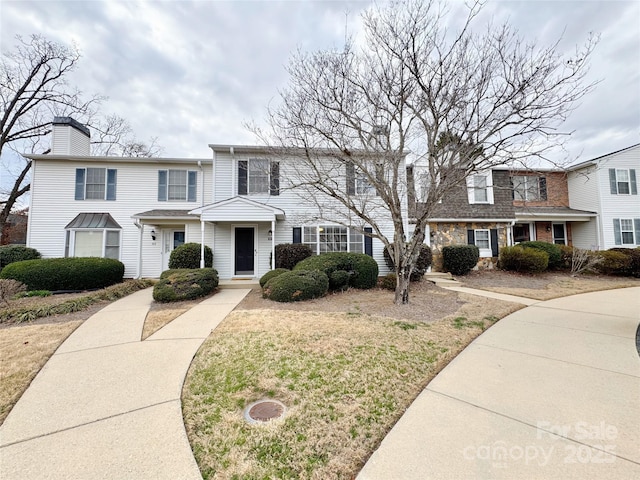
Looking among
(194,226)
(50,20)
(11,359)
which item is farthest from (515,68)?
(50,20)

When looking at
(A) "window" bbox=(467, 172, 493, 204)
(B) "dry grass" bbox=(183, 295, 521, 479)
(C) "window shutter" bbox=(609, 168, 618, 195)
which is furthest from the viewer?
(C) "window shutter" bbox=(609, 168, 618, 195)

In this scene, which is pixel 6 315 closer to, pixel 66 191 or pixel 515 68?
pixel 66 191

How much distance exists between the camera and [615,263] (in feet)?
37.1

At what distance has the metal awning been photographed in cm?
1139

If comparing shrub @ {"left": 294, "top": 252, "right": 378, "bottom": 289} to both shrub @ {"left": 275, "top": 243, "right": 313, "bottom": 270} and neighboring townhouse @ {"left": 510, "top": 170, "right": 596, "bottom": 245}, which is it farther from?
neighboring townhouse @ {"left": 510, "top": 170, "right": 596, "bottom": 245}

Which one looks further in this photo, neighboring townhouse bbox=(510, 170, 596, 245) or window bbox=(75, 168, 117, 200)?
neighboring townhouse bbox=(510, 170, 596, 245)

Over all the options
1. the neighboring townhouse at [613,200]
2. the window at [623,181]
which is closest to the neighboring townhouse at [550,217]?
the neighboring townhouse at [613,200]

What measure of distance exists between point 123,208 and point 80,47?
1070 cm

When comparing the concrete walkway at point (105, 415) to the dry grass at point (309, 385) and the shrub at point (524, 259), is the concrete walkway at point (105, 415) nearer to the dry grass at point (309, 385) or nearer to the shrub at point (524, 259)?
the dry grass at point (309, 385)

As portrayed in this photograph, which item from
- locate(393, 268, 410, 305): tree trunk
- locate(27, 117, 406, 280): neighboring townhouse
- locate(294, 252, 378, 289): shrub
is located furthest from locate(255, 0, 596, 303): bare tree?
→ locate(27, 117, 406, 280): neighboring townhouse

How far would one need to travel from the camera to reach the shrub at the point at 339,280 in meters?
8.55

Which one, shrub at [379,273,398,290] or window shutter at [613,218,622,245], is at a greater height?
window shutter at [613,218,622,245]

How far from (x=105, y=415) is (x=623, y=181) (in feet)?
77.2

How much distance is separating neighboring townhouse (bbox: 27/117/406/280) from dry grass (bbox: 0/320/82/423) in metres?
6.36
